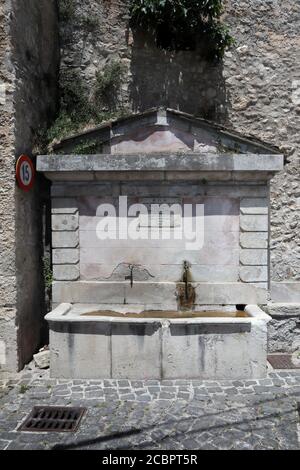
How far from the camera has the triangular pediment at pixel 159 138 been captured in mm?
5707

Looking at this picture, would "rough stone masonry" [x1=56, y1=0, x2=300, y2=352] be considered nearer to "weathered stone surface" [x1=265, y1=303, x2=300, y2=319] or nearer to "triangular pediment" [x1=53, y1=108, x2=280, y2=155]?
"weathered stone surface" [x1=265, y1=303, x2=300, y2=319]

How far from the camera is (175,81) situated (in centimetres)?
780

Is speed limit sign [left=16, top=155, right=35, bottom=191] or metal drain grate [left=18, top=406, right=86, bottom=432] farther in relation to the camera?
speed limit sign [left=16, top=155, right=35, bottom=191]

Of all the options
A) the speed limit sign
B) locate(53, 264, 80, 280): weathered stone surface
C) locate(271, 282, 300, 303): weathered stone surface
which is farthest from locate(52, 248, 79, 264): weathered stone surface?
locate(271, 282, 300, 303): weathered stone surface

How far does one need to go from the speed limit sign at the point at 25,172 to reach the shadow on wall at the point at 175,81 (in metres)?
3.07

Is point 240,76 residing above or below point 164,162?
above

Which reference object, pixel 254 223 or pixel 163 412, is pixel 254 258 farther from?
pixel 163 412

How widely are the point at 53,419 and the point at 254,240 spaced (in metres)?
3.67

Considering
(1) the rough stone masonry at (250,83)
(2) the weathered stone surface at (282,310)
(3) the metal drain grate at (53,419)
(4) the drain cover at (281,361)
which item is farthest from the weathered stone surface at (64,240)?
(4) the drain cover at (281,361)

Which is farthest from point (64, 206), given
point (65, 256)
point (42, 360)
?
point (42, 360)

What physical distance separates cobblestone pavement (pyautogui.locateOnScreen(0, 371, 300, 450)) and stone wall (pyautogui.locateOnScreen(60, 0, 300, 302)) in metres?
3.59

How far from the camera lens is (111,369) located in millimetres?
4973

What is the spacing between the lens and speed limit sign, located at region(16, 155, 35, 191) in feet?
16.8
